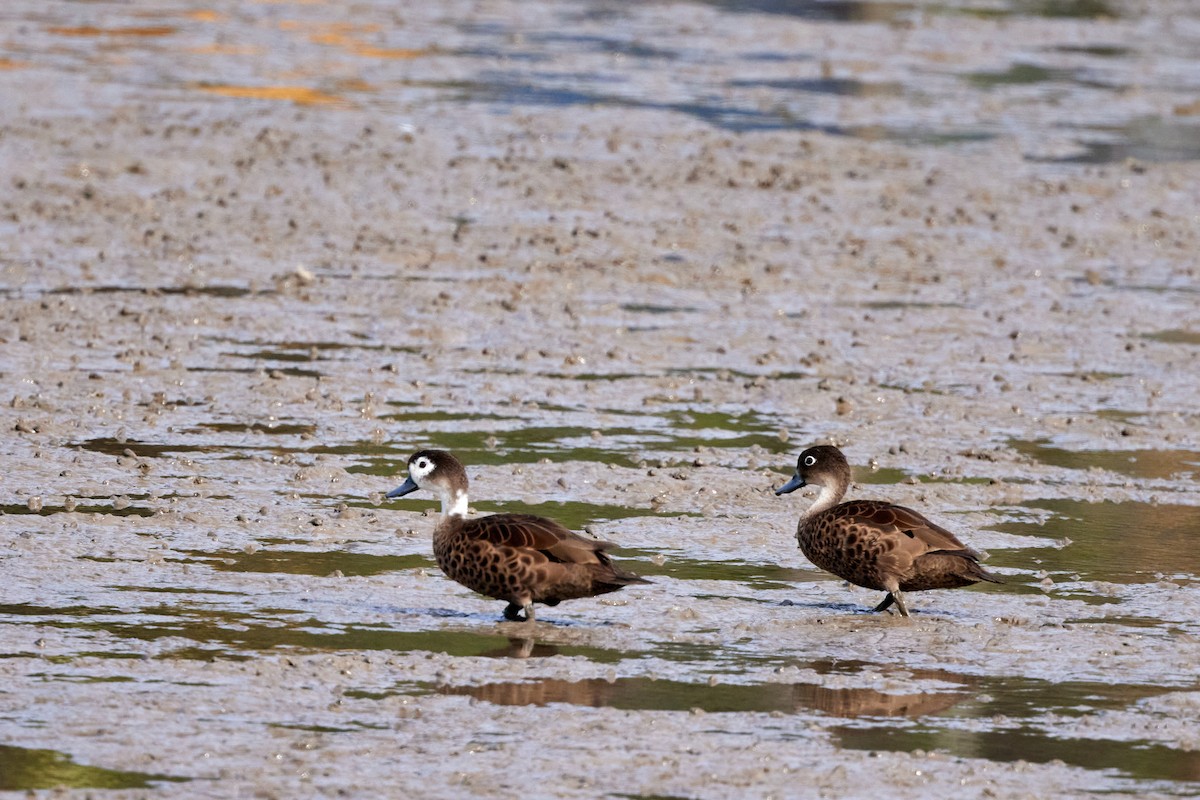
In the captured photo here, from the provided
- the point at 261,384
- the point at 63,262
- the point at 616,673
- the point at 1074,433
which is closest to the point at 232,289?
the point at 63,262

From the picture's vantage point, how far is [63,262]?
1602 cm

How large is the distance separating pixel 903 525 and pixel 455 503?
195 cm

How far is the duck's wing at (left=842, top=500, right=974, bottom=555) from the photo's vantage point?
31.3ft

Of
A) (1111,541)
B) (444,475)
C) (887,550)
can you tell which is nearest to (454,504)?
(444,475)

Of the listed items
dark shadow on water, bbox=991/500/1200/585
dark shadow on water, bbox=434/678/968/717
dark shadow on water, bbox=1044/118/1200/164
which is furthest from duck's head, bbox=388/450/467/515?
dark shadow on water, bbox=1044/118/1200/164

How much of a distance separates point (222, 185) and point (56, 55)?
818 centimetres

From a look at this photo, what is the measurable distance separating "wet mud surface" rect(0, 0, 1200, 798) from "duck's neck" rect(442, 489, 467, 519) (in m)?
0.37

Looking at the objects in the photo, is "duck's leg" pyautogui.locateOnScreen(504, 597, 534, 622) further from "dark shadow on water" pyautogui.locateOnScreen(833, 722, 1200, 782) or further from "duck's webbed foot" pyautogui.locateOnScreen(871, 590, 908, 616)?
"dark shadow on water" pyautogui.locateOnScreen(833, 722, 1200, 782)

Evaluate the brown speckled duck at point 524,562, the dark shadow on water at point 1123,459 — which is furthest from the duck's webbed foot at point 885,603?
the dark shadow on water at point 1123,459

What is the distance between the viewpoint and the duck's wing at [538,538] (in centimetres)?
912

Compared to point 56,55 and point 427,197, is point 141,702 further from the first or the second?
point 56,55

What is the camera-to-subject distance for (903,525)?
9625 millimetres

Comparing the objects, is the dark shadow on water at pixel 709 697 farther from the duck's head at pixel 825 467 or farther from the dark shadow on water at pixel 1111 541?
the dark shadow on water at pixel 1111 541

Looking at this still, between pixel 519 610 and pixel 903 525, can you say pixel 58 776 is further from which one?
pixel 903 525
